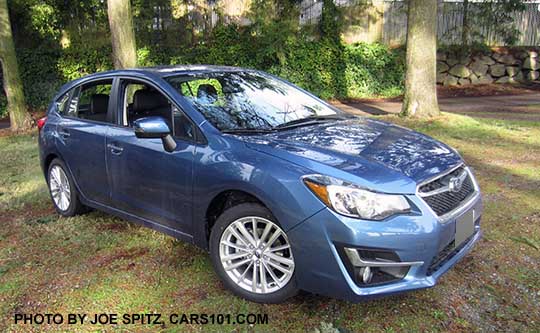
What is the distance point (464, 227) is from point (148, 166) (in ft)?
7.86

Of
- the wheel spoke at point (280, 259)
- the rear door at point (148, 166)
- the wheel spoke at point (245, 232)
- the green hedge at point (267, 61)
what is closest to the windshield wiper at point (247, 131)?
the rear door at point (148, 166)

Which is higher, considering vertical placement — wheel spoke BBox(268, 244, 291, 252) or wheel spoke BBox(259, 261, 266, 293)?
wheel spoke BBox(268, 244, 291, 252)

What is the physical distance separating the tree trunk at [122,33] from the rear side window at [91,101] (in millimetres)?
5493

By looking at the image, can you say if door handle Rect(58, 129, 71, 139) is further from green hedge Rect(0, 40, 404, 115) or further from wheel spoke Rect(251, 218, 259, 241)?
green hedge Rect(0, 40, 404, 115)

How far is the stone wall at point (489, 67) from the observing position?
19109 millimetres

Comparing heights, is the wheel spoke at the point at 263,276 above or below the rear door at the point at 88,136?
below

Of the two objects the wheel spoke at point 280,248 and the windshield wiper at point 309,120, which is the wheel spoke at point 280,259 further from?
the windshield wiper at point 309,120

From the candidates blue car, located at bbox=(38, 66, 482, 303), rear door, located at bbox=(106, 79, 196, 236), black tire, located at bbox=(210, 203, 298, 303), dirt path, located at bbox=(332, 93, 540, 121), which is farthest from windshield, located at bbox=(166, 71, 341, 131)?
dirt path, located at bbox=(332, 93, 540, 121)

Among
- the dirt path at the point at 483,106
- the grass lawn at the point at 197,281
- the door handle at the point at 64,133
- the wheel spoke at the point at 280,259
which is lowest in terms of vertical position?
the grass lawn at the point at 197,281

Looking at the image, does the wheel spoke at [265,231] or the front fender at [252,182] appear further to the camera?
the wheel spoke at [265,231]

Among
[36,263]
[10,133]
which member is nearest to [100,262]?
[36,263]

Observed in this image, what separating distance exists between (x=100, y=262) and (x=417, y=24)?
7.92 metres

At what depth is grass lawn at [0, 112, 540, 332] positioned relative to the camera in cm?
300

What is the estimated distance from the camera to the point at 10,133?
1129cm
